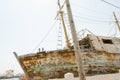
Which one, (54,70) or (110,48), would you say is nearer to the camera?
(54,70)

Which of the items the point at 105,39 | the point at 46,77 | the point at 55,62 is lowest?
the point at 46,77

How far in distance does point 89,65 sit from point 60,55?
2.30 meters

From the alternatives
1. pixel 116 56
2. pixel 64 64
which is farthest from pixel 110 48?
pixel 64 64

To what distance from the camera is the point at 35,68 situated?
603 inches

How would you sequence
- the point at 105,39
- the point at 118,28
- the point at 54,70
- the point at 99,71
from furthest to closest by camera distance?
the point at 118,28, the point at 105,39, the point at 99,71, the point at 54,70

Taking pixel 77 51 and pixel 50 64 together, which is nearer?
pixel 77 51

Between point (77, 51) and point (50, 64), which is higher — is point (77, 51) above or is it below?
above

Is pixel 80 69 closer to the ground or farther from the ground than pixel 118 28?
closer to the ground

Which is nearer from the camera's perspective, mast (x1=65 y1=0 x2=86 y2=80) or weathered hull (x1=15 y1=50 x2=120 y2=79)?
mast (x1=65 y1=0 x2=86 y2=80)

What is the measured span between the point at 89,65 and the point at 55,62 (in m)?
2.54

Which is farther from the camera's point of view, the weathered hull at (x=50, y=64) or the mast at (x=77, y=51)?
the weathered hull at (x=50, y=64)

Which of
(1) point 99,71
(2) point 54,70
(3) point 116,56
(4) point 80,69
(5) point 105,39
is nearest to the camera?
(4) point 80,69

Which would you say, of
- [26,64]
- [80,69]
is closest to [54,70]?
[26,64]

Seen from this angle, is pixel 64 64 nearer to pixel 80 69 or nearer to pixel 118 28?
pixel 80 69
